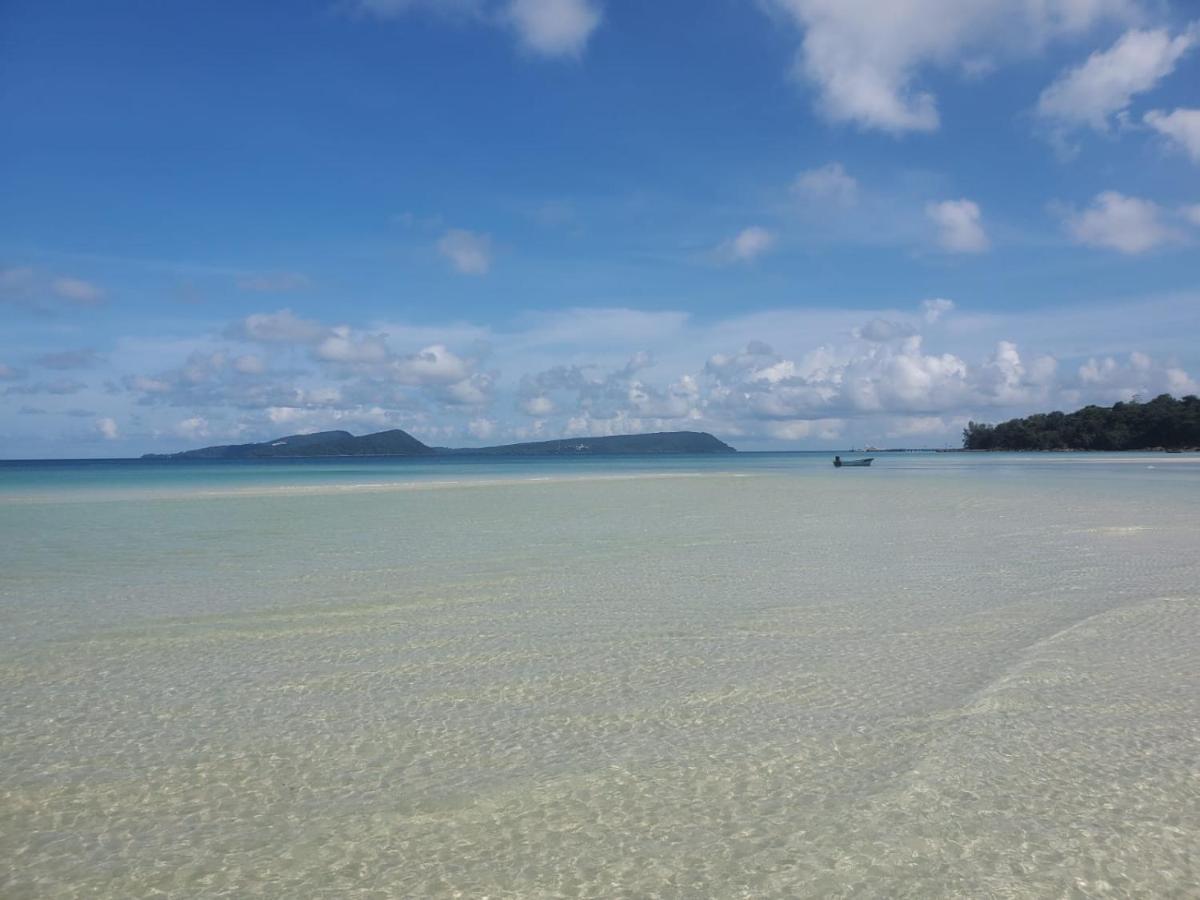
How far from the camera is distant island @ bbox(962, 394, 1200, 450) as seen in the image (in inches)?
5497

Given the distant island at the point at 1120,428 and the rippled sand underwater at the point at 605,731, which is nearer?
the rippled sand underwater at the point at 605,731

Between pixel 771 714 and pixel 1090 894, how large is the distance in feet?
8.90

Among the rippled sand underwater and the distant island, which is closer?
the rippled sand underwater

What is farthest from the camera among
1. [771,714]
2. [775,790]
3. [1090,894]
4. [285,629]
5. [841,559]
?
[841,559]

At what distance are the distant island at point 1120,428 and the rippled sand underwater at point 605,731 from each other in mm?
153177

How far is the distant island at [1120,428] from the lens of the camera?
458ft

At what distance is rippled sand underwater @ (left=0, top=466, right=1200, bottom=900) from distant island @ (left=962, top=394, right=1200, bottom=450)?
15318cm

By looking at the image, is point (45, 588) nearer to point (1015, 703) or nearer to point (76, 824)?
point (76, 824)

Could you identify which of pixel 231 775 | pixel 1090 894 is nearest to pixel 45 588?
pixel 231 775

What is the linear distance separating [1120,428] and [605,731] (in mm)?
173536

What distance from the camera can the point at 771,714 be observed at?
6598mm

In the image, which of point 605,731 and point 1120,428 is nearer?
point 605,731

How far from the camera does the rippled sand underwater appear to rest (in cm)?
441

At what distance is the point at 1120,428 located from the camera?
5965 inches
